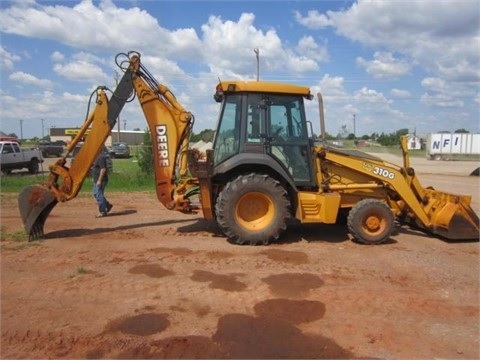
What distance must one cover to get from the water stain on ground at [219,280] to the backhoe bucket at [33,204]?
10.5 feet

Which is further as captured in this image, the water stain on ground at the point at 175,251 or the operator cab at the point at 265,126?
the operator cab at the point at 265,126

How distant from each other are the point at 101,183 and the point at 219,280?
5.53 m

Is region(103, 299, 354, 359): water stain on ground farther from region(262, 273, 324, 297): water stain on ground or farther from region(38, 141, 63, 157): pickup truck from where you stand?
region(38, 141, 63, 157): pickup truck

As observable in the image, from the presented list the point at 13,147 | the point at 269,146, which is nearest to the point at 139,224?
the point at 269,146

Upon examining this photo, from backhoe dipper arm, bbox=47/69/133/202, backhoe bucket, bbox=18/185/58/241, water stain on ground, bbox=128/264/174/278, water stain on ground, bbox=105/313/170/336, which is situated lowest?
water stain on ground, bbox=105/313/170/336

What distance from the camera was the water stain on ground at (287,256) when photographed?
698 cm

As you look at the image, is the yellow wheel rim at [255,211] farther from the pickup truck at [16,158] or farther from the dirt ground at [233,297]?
the pickup truck at [16,158]

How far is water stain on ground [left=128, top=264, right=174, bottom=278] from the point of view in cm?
623

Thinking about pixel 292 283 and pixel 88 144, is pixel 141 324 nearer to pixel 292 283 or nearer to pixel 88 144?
pixel 292 283

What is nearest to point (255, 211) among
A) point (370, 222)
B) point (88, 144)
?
point (370, 222)

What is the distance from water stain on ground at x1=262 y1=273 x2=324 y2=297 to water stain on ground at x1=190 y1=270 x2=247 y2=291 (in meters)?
0.39

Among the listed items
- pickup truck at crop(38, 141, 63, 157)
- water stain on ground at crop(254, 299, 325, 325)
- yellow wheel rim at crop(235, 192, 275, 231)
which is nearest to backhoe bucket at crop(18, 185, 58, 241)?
yellow wheel rim at crop(235, 192, 275, 231)

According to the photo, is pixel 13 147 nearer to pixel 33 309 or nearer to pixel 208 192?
pixel 208 192

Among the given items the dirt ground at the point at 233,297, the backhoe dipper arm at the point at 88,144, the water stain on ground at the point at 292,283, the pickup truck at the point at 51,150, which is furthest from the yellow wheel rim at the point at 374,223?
the pickup truck at the point at 51,150
